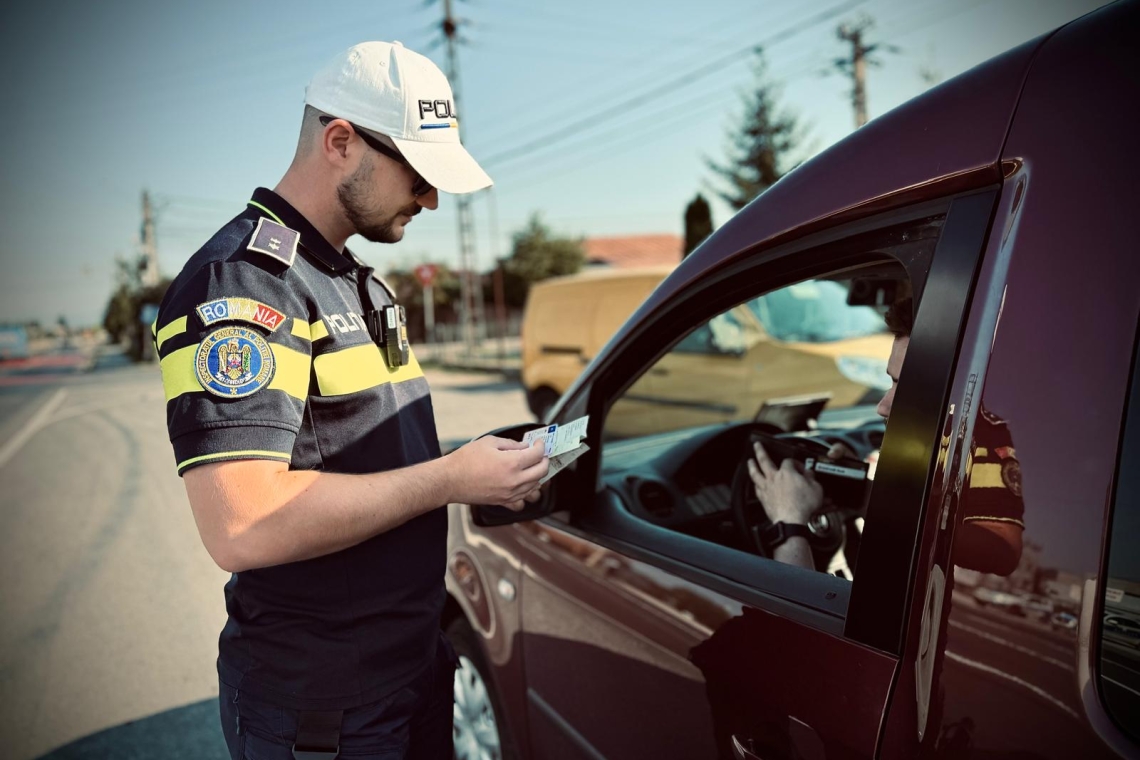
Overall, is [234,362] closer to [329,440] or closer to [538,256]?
[329,440]

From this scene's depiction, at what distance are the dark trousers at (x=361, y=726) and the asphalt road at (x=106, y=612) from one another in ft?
3.44

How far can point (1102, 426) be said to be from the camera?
2.42ft

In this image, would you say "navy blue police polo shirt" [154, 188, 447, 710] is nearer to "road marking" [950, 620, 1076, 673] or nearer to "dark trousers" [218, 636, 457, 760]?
"dark trousers" [218, 636, 457, 760]

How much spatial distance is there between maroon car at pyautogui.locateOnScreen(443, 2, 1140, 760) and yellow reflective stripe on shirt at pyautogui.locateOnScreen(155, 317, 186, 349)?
828 millimetres

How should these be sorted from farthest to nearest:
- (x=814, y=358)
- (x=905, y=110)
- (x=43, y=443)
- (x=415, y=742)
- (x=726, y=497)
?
(x=43, y=443), (x=814, y=358), (x=726, y=497), (x=415, y=742), (x=905, y=110)

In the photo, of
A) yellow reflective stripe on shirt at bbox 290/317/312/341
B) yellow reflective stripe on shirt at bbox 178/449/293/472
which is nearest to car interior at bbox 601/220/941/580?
yellow reflective stripe on shirt at bbox 290/317/312/341

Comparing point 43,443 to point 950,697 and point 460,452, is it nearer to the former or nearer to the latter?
point 460,452

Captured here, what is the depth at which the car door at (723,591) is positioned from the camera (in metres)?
0.91

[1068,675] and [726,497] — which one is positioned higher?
[1068,675]

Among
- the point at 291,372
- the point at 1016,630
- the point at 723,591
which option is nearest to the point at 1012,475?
the point at 1016,630

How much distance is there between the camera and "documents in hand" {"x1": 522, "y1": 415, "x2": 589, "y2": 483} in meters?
1.25

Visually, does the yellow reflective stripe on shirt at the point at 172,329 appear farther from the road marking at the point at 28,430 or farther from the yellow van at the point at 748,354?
the road marking at the point at 28,430

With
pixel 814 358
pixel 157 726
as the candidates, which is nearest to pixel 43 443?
pixel 157 726

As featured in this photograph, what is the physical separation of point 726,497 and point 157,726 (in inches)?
98.0
